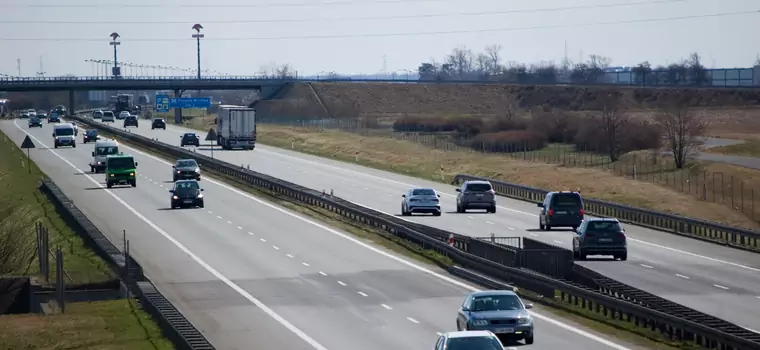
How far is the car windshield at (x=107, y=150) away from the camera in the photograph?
84.1 meters

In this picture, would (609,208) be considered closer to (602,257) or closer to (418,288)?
(602,257)

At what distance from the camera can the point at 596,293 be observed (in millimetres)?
30766

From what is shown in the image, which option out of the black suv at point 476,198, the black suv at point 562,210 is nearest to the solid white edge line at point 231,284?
the black suv at point 476,198

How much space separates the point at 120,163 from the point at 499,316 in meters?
50.9

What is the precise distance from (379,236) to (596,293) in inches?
750

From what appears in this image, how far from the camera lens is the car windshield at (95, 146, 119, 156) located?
84.1 metres

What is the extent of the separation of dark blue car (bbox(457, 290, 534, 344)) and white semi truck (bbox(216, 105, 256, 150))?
80.3 metres

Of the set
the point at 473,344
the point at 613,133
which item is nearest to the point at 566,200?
the point at 473,344

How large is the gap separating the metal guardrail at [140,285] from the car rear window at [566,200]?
16372 millimetres

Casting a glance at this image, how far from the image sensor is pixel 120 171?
72812 mm

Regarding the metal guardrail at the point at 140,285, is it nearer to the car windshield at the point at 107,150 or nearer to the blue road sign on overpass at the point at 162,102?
the car windshield at the point at 107,150

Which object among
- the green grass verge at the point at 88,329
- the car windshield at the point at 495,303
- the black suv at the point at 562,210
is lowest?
the green grass verge at the point at 88,329

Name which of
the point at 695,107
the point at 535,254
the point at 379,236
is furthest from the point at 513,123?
the point at 535,254

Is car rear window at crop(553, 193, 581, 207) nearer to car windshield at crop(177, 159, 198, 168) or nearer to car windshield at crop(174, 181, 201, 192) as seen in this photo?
car windshield at crop(174, 181, 201, 192)
